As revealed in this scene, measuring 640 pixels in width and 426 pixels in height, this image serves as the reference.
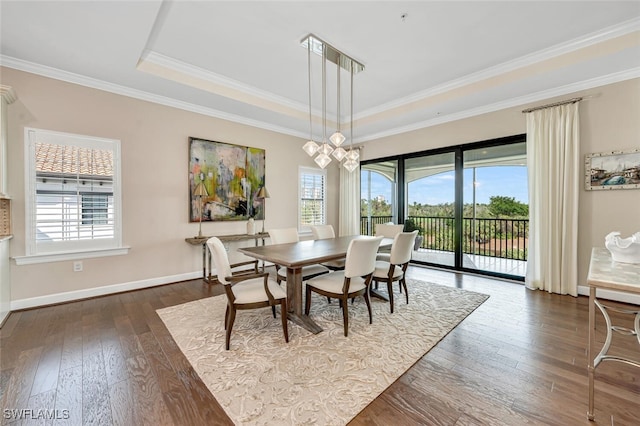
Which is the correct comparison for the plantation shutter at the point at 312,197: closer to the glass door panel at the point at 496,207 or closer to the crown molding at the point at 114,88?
Result: the crown molding at the point at 114,88

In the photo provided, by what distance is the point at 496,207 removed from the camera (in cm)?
476

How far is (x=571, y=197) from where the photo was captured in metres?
3.56

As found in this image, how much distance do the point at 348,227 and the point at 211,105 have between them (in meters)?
3.96

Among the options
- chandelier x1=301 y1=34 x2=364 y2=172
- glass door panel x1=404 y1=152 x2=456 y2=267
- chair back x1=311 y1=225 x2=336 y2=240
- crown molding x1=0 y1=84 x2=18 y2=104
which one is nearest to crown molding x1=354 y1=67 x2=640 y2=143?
glass door panel x1=404 y1=152 x2=456 y2=267

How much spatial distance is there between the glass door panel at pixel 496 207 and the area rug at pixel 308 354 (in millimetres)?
1869

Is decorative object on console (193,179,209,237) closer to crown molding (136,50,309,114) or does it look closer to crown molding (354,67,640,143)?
crown molding (136,50,309,114)

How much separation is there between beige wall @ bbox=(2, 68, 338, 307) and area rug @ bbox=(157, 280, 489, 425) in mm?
1188

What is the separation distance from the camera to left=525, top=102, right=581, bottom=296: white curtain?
354 centimetres

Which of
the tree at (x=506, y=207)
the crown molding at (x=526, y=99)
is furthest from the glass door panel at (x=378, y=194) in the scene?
the tree at (x=506, y=207)

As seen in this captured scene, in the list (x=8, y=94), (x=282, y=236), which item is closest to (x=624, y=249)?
(x=282, y=236)

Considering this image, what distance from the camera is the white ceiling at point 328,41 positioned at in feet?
8.01

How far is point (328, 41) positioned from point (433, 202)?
375cm

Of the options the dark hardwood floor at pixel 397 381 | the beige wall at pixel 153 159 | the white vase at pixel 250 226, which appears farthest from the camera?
the white vase at pixel 250 226

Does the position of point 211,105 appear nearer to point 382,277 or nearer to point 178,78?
point 178,78
